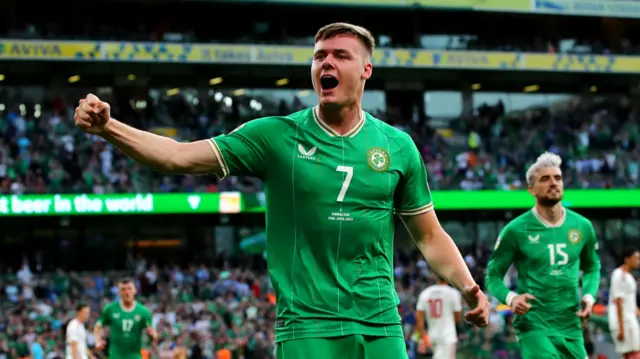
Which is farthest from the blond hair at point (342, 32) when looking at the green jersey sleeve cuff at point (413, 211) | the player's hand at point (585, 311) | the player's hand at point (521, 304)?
the player's hand at point (585, 311)

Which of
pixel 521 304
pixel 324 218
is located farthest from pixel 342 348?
pixel 521 304

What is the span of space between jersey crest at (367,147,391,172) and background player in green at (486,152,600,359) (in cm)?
440

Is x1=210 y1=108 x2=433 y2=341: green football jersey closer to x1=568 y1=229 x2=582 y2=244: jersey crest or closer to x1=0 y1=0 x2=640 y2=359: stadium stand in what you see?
x1=568 y1=229 x2=582 y2=244: jersey crest

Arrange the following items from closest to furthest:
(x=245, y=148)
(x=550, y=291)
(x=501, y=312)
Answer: (x=245, y=148), (x=550, y=291), (x=501, y=312)

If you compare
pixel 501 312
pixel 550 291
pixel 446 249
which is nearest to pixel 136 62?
pixel 501 312

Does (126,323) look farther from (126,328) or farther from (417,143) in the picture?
(417,143)

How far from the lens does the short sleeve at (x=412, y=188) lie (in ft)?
18.2

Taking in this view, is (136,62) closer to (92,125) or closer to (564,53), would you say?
(564,53)

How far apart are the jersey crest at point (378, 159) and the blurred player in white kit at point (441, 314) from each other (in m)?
12.2

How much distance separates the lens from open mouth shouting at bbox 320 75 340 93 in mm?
5277

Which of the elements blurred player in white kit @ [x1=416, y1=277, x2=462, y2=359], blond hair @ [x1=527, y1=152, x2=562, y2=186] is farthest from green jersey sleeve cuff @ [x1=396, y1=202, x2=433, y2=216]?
blurred player in white kit @ [x1=416, y1=277, x2=462, y2=359]

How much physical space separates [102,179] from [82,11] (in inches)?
275

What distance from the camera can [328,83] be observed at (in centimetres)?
530

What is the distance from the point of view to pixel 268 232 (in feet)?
17.7
